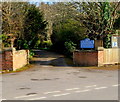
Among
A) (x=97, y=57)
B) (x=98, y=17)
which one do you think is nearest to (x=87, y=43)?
(x=97, y=57)

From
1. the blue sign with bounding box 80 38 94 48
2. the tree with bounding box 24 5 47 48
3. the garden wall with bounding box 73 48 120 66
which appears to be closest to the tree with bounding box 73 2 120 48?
the garden wall with bounding box 73 48 120 66

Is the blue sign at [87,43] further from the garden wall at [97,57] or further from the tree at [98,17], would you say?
the tree at [98,17]

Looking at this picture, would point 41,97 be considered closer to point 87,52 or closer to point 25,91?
point 25,91

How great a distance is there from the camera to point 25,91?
10.5 metres

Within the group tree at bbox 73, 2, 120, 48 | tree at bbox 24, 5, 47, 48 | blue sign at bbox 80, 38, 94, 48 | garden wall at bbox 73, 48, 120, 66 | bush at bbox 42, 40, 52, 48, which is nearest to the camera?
garden wall at bbox 73, 48, 120, 66

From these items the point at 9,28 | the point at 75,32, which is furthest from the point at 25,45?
the point at 75,32

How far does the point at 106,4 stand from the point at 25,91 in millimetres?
16288

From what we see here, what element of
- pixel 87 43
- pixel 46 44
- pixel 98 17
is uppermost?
pixel 98 17

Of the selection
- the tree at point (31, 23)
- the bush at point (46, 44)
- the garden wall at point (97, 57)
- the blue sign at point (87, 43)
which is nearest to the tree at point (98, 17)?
the garden wall at point (97, 57)

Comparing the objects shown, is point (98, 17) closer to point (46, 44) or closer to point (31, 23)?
point (31, 23)

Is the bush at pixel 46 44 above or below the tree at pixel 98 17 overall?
below

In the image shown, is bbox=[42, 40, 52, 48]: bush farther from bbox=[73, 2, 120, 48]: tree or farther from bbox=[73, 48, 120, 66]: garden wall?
bbox=[73, 48, 120, 66]: garden wall

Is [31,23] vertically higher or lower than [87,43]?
higher

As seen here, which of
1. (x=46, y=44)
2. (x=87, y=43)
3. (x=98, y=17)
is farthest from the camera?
(x=46, y=44)
